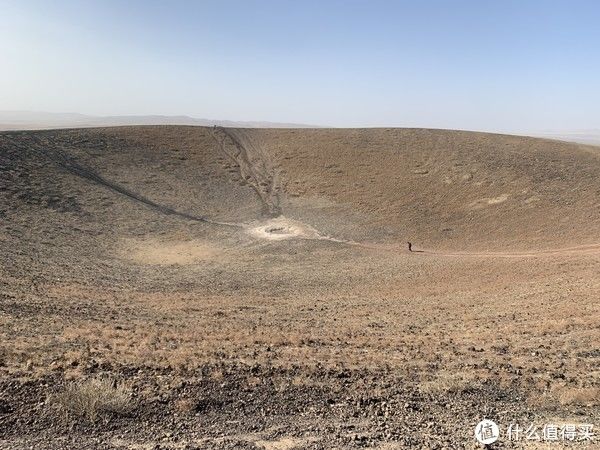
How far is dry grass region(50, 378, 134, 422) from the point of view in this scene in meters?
7.36

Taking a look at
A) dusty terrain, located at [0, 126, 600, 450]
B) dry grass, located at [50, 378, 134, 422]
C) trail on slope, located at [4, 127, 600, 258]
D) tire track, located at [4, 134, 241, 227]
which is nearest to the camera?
dry grass, located at [50, 378, 134, 422]

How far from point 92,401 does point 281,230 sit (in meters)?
29.3

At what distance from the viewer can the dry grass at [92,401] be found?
7355 millimetres

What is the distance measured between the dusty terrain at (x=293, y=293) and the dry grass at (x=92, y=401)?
5 cm

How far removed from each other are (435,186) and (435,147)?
12.0m

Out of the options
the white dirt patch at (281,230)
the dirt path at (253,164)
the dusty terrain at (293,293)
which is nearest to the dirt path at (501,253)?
the dusty terrain at (293,293)

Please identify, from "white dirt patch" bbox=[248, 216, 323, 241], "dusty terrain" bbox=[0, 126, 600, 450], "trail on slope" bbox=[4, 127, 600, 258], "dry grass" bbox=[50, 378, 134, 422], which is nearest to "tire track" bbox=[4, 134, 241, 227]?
"trail on slope" bbox=[4, 127, 600, 258]

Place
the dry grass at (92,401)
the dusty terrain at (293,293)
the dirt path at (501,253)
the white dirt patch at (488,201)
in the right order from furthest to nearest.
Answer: the white dirt patch at (488,201), the dirt path at (501,253), the dusty terrain at (293,293), the dry grass at (92,401)

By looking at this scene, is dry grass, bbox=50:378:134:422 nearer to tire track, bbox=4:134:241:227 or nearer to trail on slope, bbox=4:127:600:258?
trail on slope, bbox=4:127:600:258

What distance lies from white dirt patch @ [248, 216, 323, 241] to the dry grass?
2620cm

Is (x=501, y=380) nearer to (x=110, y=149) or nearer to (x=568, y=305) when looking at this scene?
(x=568, y=305)

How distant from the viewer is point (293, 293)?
2114cm

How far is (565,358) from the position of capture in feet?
35.1

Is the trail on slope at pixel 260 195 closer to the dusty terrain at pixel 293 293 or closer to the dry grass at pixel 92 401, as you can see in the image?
the dusty terrain at pixel 293 293
